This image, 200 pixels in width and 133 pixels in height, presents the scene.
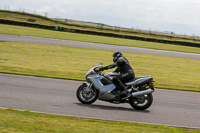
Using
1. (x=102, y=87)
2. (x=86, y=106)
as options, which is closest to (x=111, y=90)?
(x=102, y=87)

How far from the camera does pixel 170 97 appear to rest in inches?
440

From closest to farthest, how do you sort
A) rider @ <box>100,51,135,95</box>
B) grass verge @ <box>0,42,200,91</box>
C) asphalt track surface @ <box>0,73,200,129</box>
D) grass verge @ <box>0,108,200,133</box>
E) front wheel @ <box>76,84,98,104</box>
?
grass verge @ <box>0,108,200,133</box>
asphalt track surface @ <box>0,73,200,129</box>
rider @ <box>100,51,135,95</box>
front wheel @ <box>76,84,98,104</box>
grass verge @ <box>0,42,200,91</box>

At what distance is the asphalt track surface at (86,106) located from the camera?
7650 mm

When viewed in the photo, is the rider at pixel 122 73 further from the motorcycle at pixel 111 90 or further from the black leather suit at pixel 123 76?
the motorcycle at pixel 111 90

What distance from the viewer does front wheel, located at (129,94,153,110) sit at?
8766 mm

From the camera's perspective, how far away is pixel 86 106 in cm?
856

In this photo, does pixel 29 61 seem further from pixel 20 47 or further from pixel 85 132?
pixel 85 132

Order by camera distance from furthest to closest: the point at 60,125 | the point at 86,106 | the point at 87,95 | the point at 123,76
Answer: the point at 87,95, the point at 123,76, the point at 86,106, the point at 60,125

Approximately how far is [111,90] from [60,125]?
9.87 ft

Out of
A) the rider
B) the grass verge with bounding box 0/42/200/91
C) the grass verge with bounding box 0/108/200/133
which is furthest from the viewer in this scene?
the grass verge with bounding box 0/42/200/91

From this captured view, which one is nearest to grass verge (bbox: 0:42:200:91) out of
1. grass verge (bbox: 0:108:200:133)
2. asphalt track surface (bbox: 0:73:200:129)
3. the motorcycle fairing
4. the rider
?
asphalt track surface (bbox: 0:73:200:129)

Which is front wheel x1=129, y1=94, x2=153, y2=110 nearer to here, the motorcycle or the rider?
the motorcycle

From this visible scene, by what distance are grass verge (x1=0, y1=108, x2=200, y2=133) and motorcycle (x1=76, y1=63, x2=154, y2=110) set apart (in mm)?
1859

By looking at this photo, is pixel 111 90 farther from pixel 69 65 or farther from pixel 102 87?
pixel 69 65
